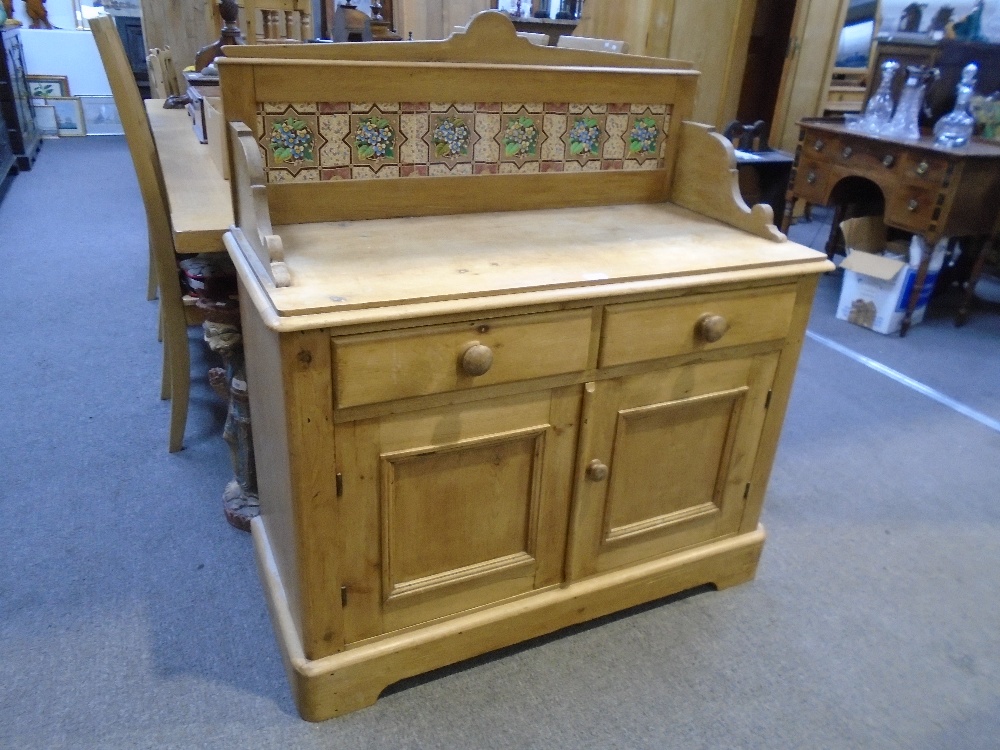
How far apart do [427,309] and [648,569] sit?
2.66 ft

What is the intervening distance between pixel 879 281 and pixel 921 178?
1.40ft

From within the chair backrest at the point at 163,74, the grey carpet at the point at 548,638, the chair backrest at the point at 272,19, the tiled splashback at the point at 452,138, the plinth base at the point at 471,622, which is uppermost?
the chair backrest at the point at 272,19

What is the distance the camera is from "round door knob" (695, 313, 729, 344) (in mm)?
1352

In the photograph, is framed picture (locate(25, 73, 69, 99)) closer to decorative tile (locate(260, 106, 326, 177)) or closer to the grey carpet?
the grey carpet

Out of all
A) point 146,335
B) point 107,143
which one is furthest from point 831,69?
point 107,143

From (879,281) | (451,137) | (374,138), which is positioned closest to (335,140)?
(374,138)

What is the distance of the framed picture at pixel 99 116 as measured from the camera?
21.1ft

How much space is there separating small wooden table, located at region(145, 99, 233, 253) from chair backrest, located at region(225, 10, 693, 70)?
0.40 meters

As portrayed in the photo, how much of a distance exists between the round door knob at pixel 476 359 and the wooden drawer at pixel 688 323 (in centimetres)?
23

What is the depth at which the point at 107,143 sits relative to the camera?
6145 mm

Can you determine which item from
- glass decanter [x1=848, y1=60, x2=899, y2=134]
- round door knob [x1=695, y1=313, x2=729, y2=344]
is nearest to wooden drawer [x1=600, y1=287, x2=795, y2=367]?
round door knob [x1=695, y1=313, x2=729, y2=344]

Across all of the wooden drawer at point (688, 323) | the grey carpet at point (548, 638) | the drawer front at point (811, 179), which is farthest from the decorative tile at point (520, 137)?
the drawer front at point (811, 179)

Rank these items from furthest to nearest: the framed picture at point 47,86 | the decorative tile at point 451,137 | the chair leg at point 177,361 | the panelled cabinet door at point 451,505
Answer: the framed picture at point 47,86
the chair leg at point 177,361
the decorative tile at point 451,137
the panelled cabinet door at point 451,505

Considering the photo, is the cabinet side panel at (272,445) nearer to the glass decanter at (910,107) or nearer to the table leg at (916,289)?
the table leg at (916,289)
